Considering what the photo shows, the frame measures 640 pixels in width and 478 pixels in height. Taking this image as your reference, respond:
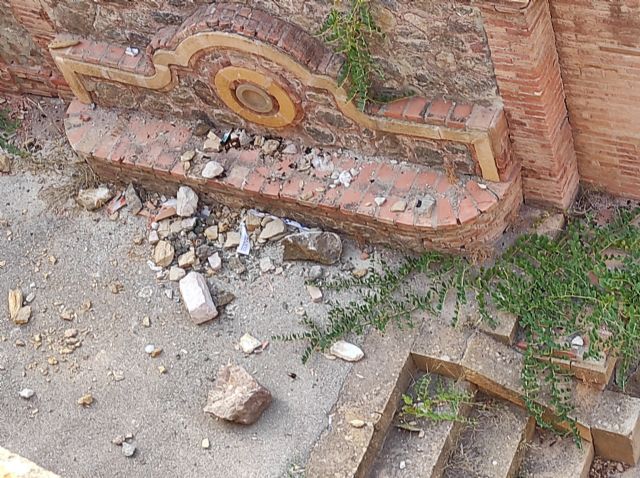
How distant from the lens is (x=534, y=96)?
468 centimetres

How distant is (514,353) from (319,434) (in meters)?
1.15

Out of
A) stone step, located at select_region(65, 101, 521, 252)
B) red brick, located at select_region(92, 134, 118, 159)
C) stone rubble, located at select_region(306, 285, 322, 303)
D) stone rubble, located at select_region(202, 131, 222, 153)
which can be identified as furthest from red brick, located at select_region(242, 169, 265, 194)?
red brick, located at select_region(92, 134, 118, 159)

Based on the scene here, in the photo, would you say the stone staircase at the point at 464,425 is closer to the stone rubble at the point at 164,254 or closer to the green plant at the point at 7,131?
the stone rubble at the point at 164,254

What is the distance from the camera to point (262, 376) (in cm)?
519

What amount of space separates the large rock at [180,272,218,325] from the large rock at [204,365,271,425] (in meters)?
0.43

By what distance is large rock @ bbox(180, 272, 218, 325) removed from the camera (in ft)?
17.7

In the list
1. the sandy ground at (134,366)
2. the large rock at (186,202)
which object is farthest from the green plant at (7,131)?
the large rock at (186,202)

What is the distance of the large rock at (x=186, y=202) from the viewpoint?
5781 millimetres

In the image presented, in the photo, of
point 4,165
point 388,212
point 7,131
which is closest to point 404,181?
point 388,212

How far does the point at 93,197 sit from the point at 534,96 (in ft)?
9.55

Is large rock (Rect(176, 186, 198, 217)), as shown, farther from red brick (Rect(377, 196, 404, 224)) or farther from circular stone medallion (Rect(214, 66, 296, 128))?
red brick (Rect(377, 196, 404, 224))

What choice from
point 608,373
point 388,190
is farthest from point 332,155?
point 608,373

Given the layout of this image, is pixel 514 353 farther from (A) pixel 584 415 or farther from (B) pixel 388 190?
(B) pixel 388 190

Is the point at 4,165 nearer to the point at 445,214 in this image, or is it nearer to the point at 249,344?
the point at 249,344
